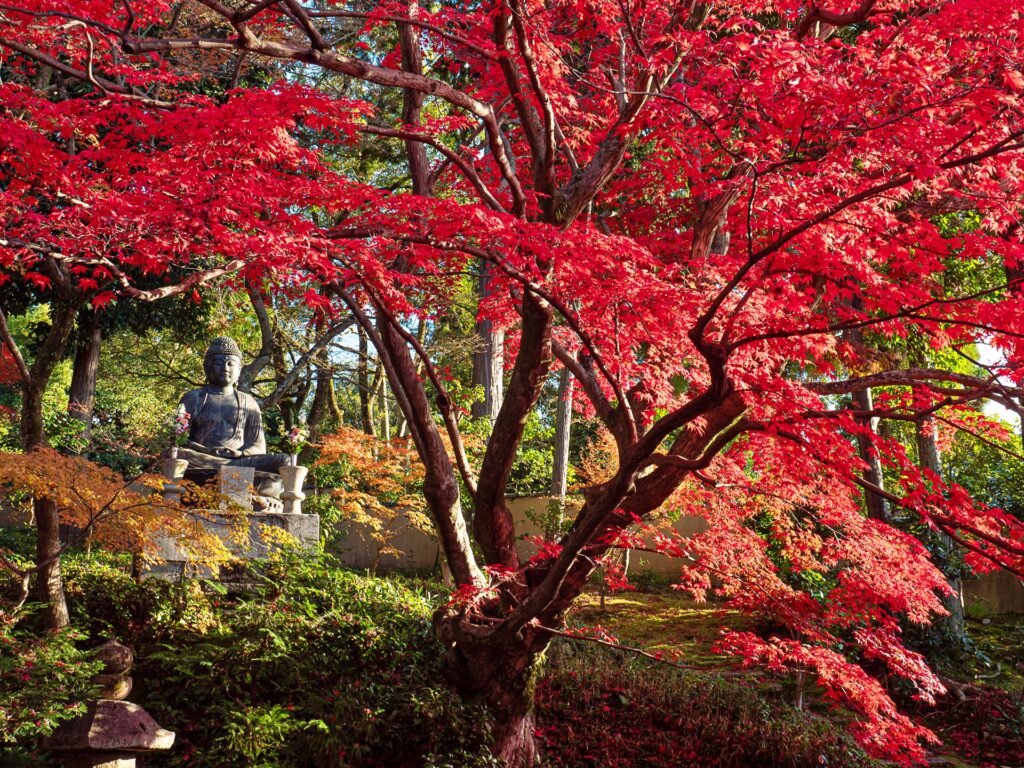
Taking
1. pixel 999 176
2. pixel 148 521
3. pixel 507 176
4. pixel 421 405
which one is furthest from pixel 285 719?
pixel 999 176

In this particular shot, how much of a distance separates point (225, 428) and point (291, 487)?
121 centimetres

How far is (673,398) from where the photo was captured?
6578mm

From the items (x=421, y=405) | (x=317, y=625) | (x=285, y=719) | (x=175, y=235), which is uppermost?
(x=175, y=235)

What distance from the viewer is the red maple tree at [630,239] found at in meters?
4.24

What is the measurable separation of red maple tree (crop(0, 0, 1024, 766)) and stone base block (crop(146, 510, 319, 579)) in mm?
2158

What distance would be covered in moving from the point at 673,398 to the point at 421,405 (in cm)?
213

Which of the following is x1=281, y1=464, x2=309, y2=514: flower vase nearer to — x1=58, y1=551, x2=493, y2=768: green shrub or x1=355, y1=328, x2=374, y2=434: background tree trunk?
x1=58, y1=551, x2=493, y2=768: green shrub

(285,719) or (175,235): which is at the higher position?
(175,235)

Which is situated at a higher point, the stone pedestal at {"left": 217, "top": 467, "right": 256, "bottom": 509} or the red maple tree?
the red maple tree

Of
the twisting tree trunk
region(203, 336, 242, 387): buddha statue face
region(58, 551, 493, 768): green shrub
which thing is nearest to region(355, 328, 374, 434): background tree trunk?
the twisting tree trunk

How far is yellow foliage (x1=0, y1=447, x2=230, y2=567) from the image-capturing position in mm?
5555

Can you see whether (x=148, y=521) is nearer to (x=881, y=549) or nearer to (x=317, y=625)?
(x=317, y=625)

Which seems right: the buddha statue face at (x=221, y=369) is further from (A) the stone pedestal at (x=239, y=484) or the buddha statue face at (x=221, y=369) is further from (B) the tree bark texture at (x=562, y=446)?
(B) the tree bark texture at (x=562, y=446)

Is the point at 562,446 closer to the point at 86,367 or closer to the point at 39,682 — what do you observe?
the point at 86,367
